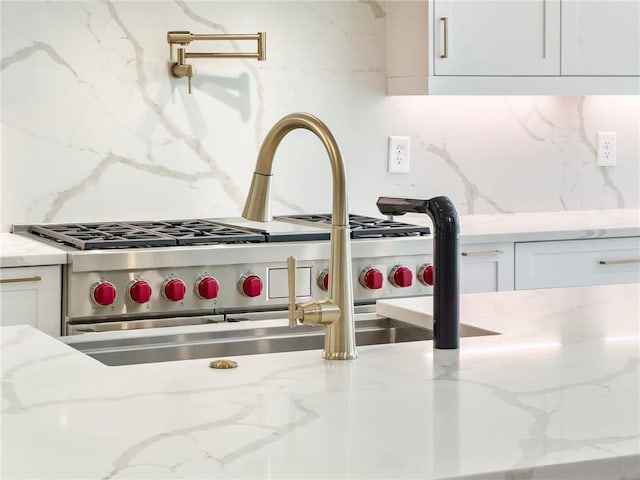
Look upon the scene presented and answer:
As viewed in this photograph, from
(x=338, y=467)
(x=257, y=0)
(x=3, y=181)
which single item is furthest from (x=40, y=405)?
(x=257, y=0)

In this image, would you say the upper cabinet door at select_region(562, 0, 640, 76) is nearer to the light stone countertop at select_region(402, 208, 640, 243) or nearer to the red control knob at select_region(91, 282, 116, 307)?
the light stone countertop at select_region(402, 208, 640, 243)

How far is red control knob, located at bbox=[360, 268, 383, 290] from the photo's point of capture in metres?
3.10

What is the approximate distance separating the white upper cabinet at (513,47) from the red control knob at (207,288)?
111cm

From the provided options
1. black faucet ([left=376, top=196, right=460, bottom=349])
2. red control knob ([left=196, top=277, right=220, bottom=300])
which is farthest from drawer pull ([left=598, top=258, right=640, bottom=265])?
black faucet ([left=376, top=196, right=460, bottom=349])

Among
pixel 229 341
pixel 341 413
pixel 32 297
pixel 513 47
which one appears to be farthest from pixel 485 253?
pixel 341 413

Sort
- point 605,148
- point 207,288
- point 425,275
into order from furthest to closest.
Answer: point 605,148
point 425,275
point 207,288

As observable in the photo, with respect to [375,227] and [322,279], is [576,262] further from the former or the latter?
[322,279]

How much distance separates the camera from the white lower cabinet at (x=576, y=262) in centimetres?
343

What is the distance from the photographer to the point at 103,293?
2.78 metres

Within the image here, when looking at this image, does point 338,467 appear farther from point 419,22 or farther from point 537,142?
point 537,142

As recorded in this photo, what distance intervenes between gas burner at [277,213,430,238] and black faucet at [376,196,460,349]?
1.52m

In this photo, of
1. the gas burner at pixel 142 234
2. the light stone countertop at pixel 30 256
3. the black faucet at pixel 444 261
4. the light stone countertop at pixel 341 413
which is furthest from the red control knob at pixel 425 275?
the black faucet at pixel 444 261

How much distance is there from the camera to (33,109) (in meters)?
3.35

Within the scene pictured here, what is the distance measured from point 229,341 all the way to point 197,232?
1277mm
